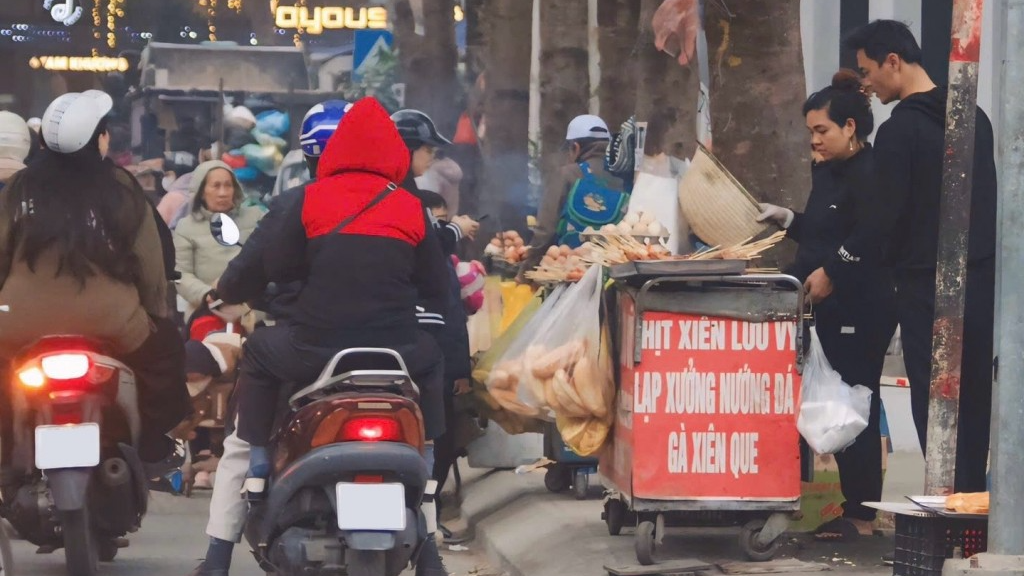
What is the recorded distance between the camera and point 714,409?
7.54 m

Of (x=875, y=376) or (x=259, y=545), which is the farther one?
(x=875, y=376)

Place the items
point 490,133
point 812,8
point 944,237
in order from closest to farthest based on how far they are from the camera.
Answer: point 944,237
point 490,133
point 812,8

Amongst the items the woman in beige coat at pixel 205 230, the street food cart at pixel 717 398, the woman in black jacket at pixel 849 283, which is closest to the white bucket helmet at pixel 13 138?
the woman in beige coat at pixel 205 230

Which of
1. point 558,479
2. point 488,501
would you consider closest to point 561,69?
point 488,501

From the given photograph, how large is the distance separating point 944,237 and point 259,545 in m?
2.66

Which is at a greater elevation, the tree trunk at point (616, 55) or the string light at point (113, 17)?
the string light at point (113, 17)

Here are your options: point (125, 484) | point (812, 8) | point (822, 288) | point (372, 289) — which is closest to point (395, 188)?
point (372, 289)

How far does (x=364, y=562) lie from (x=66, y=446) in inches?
57.1

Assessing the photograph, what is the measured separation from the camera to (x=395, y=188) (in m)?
6.51

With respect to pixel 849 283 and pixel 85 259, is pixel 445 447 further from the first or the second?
pixel 85 259

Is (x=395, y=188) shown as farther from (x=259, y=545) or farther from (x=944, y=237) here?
(x=944, y=237)

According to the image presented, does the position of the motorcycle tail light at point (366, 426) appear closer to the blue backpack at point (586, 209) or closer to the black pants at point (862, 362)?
the black pants at point (862, 362)

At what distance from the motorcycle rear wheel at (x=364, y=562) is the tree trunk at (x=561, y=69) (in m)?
14.9

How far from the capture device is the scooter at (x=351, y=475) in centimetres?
597
